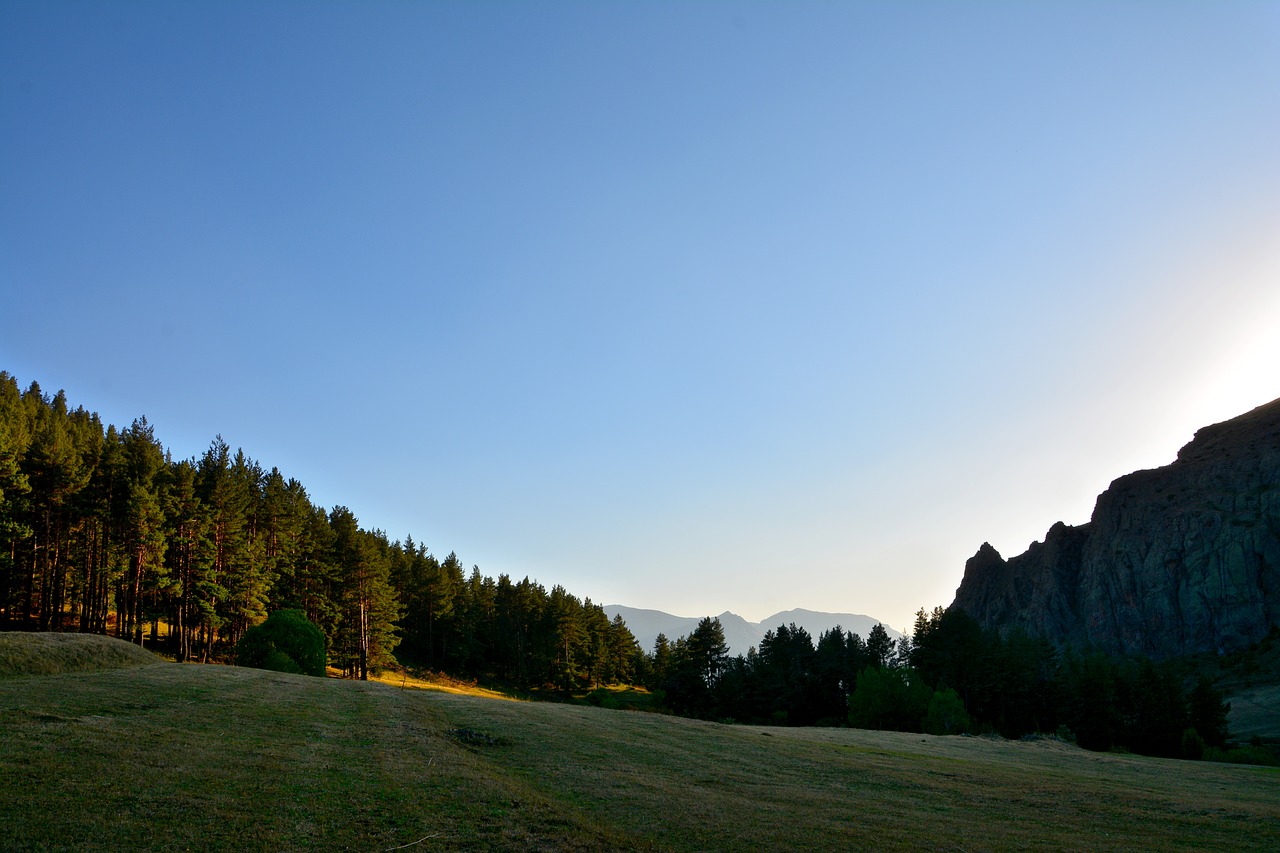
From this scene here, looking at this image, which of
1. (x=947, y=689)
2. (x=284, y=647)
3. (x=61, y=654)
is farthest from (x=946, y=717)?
(x=61, y=654)

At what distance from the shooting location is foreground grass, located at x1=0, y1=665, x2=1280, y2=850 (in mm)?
15438

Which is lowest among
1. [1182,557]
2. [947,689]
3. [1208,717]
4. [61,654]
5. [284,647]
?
[1208,717]

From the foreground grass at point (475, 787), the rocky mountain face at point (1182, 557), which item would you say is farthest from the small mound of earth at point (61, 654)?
the rocky mountain face at point (1182, 557)

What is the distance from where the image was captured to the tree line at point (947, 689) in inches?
3182

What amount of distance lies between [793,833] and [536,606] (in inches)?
Result: 4535

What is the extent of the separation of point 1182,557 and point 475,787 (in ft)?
618

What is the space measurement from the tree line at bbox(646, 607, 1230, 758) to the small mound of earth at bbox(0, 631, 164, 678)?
221 feet

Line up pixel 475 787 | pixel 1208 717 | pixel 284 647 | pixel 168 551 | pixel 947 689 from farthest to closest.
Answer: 1. pixel 947 689
2. pixel 1208 717
3. pixel 168 551
4. pixel 284 647
5. pixel 475 787

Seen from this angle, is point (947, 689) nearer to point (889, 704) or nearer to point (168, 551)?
point (889, 704)

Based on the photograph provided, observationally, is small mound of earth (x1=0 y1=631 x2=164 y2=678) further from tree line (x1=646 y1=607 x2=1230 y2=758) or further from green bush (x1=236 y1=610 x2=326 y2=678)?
tree line (x1=646 y1=607 x2=1230 y2=758)

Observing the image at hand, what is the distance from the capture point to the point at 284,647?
53656 millimetres

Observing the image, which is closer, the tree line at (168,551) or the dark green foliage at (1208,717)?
the tree line at (168,551)

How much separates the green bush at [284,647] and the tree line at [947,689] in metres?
54.0

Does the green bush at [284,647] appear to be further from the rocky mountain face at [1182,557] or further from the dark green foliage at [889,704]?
the rocky mountain face at [1182,557]
